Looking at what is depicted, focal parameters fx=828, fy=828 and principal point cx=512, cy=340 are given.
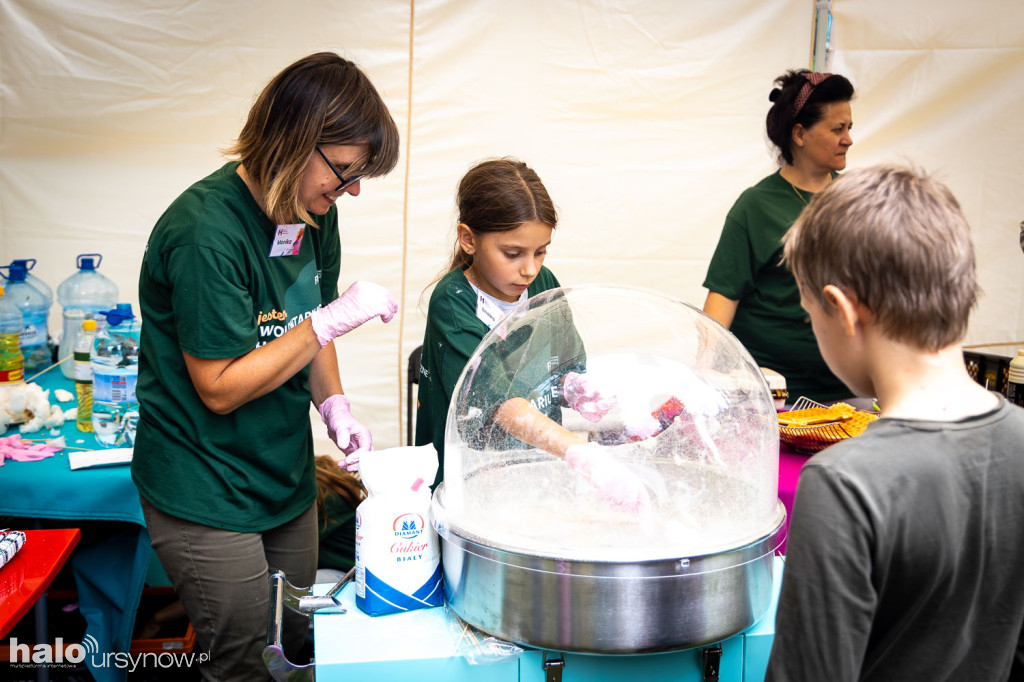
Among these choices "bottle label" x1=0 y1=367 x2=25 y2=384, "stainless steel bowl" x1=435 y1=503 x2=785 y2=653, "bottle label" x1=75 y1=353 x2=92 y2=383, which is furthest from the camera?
"bottle label" x1=0 y1=367 x2=25 y2=384

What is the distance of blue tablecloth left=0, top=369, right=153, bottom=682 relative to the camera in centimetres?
222

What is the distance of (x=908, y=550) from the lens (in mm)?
927

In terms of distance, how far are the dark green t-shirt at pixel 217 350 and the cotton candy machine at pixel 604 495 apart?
0.48 meters

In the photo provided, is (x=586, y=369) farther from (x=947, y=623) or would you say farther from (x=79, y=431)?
(x=79, y=431)

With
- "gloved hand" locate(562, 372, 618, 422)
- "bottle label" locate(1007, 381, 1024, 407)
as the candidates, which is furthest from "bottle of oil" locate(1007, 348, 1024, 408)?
"gloved hand" locate(562, 372, 618, 422)

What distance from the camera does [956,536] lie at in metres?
0.94

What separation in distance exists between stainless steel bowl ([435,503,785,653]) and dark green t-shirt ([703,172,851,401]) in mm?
1480

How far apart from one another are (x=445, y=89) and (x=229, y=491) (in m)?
2.18

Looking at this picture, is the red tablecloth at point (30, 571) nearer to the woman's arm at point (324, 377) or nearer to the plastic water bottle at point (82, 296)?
the woman's arm at point (324, 377)

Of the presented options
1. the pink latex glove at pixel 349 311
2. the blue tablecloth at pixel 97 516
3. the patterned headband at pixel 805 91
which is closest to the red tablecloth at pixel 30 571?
the blue tablecloth at pixel 97 516

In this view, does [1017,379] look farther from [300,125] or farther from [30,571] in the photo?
[30,571]

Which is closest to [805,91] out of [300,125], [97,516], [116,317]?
[300,125]

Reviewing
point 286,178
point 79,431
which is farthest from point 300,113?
point 79,431

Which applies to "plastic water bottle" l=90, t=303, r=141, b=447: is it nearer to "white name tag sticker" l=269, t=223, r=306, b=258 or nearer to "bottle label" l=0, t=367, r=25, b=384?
"bottle label" l=0, t=367, r=25, b=384
